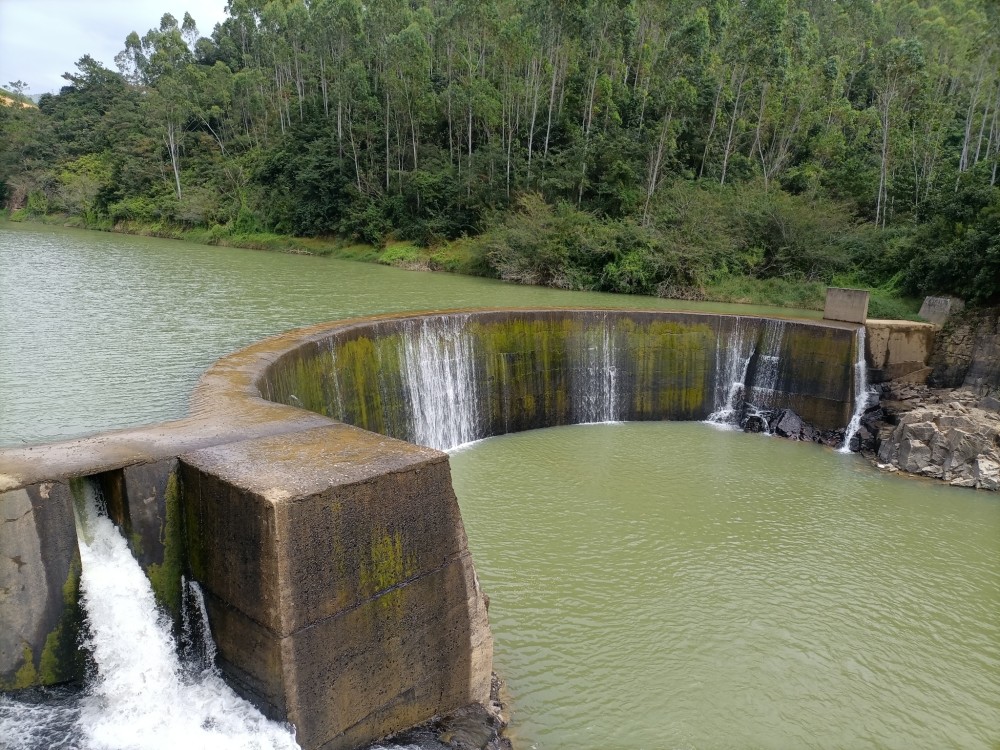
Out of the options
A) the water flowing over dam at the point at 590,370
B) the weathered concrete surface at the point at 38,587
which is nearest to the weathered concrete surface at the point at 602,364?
the water flowing over dam at the point at 590,370

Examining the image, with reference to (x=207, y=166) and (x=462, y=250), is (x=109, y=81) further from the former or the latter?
(x=462, y=250)

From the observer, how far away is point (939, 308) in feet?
45.7

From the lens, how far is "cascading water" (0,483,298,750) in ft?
11.7

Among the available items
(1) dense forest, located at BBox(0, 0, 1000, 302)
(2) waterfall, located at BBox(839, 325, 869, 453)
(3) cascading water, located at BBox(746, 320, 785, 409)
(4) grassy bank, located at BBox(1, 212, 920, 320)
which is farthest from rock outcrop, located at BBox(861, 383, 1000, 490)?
(4) grassy bank, located at BBox(1, 212, 920, 320)

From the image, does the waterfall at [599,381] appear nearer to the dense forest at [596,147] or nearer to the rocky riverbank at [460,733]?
the dense forest at [596,147]

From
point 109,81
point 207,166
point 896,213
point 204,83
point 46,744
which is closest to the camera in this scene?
point 46,744

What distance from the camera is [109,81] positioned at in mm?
51312

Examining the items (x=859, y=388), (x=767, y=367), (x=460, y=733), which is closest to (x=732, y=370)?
(x=767, y=367)

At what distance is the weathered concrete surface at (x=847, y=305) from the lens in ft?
41.1

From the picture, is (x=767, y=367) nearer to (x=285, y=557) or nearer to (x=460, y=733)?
(x=460, y=733)

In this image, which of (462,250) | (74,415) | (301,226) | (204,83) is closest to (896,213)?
(462,250)

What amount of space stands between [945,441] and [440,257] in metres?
17.7

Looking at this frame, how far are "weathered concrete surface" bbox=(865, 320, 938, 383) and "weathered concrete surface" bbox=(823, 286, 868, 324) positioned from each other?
50 centimetres

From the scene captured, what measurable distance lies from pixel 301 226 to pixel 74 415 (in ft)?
84.2
